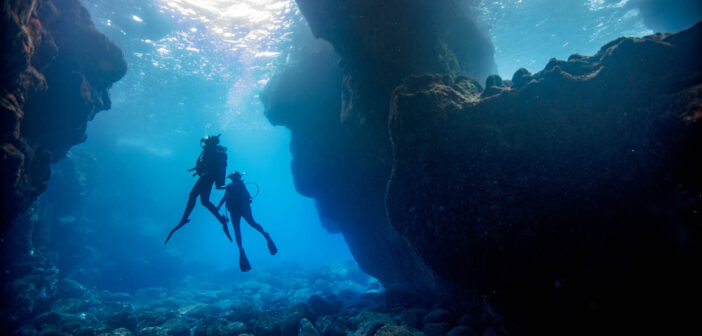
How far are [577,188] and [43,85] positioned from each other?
10813mm

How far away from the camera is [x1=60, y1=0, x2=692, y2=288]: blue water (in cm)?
1324

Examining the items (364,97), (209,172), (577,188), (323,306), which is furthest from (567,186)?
(323,306)

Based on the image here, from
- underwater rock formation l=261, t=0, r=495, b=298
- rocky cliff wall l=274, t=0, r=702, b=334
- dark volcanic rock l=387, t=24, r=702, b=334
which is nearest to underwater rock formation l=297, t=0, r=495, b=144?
underwater rock formation l=261, t=0, r=495, b=298

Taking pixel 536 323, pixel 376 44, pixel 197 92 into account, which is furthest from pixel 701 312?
pixel 197 92

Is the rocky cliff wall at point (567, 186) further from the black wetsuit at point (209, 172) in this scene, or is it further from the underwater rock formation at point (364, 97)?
the black wetsuit at point (209, 172)

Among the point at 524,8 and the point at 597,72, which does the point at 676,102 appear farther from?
the point at 524,8

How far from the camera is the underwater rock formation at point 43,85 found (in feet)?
16.4

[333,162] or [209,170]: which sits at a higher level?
[333,162]

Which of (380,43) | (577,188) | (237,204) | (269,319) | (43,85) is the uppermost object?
(43,85)

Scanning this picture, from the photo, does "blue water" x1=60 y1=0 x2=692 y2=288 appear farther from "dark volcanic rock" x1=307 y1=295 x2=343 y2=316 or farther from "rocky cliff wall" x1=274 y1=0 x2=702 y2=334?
"dark volcanic rock" x1=307 y1=295 x2=343 y2=316

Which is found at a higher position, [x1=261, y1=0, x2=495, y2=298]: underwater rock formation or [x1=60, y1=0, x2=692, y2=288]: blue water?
[x1=60, y1=0, x2=692, y2=288]: blue water

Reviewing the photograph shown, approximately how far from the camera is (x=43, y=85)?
644cm

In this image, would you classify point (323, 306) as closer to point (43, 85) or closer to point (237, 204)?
point (237, 204)

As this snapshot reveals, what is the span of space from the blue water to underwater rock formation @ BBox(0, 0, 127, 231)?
5716 mm
